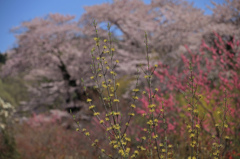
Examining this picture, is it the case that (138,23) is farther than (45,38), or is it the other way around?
(138,23)

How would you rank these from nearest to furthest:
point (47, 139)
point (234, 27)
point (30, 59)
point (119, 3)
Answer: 1. point (47, 139)
2. point (234, 27)
3. point (30, 59)
4. point (119, 3)

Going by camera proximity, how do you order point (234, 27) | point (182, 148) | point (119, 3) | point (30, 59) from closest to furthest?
point (182, 148), point (234, 27), point (30, 59), point (119, 3)

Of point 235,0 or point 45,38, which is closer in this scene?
point 235,0

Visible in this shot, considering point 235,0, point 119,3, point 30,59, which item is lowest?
point 30,59

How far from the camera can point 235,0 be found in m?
10.0

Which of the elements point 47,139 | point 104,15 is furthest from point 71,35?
point 47,139

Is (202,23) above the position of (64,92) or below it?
above

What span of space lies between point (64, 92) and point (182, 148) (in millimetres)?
8086

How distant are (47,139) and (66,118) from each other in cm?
319

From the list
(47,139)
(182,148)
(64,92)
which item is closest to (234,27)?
(182,148)

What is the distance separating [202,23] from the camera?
1117cm

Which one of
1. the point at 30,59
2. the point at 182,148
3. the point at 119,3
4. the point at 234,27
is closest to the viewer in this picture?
the point at 182,148

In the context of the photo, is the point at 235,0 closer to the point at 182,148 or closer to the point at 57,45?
the point at 182,148

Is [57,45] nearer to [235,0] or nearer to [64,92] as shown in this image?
[64,92]
